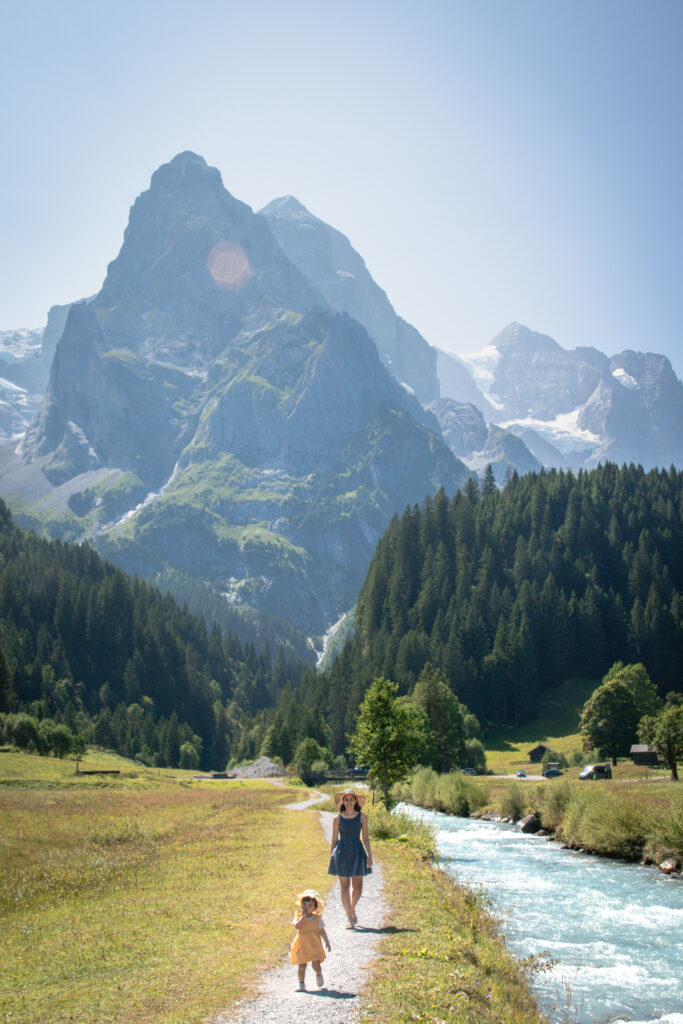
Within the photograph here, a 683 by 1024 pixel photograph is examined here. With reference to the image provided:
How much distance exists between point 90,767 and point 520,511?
412ft

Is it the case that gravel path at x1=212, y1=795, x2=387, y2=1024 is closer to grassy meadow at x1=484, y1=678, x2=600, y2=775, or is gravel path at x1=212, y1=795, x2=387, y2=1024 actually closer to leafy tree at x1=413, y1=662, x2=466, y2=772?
leafy tree at x1=413, y1=662, x2=466, y2=772

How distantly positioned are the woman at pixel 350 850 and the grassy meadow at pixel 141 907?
2.08m

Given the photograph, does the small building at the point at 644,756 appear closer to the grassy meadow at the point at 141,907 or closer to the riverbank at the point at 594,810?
the riverbank at the point at 594,810

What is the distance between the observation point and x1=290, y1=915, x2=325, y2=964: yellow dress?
1468 centimetres

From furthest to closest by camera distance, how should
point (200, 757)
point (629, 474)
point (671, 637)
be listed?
point (629, 474), point (200, 757), point (671, 637)

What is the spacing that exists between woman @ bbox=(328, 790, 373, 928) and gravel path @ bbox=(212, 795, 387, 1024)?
0.83 metres

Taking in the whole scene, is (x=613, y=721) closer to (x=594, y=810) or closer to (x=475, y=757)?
(x=475, y=757)

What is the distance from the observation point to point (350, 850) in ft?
62.5

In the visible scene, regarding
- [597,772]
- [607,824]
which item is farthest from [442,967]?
[597,772]

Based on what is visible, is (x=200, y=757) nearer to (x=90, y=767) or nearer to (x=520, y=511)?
(x=90, y=767)

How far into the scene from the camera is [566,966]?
2422 cm

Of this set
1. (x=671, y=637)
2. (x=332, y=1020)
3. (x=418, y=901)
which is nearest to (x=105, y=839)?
(x=418, y=901)

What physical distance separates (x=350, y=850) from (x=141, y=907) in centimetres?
960

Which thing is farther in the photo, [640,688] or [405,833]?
[640,688]
